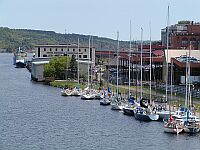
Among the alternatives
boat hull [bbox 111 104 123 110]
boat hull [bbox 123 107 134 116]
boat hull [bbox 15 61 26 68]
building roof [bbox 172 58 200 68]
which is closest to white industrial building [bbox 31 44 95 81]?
building roof [bbox 172 58 200 68]

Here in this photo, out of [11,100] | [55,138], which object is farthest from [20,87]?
[55,138]

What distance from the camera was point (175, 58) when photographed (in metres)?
67.4

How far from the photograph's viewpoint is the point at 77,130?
132ft

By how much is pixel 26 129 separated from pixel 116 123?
7182mm

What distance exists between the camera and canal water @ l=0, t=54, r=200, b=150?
34500mm

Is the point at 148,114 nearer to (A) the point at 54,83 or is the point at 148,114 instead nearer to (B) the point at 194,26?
(A) the point at 54,83

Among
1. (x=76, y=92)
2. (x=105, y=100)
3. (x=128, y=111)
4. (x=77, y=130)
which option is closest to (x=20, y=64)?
(x=76, y=92)

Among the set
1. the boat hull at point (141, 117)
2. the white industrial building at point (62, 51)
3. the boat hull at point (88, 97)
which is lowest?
the boat hull at point (141, 117)

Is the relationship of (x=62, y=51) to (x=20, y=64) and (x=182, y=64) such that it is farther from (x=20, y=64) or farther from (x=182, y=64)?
(x=182, y=64)

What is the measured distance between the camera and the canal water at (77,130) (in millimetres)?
34500

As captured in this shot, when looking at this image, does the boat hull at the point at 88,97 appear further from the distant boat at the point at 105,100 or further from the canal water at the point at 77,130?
the canal water at the point at 77,130

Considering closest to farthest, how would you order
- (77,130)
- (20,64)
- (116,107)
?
(77,130) < (116,107) < (20,64)

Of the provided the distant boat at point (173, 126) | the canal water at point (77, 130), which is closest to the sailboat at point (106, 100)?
the canal water at point (77, 130)

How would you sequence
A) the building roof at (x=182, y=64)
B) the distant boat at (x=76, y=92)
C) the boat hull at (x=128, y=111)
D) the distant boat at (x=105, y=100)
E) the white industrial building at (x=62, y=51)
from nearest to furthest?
the boat hull at (x=128, y=111)
the distant boat at (x=105, y=100)
the building roof at (x=182, y=64)
the distant boat at (x=76, y=92)
the white industrial building at (x=62, y=51)
